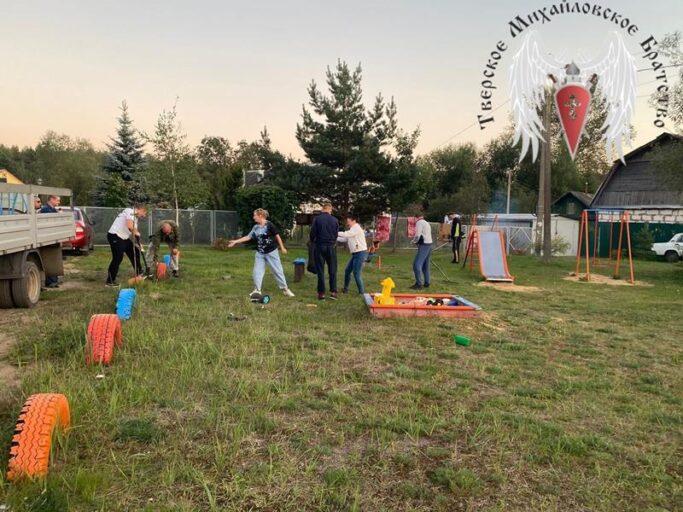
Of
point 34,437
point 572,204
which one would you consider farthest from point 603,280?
point 572,204

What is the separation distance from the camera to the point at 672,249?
76.7ft

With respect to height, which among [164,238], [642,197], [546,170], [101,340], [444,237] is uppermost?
[546,170]

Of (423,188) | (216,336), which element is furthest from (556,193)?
(216,336)

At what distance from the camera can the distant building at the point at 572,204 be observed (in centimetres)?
3665

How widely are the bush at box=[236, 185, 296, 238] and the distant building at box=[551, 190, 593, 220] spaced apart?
76.5 ft

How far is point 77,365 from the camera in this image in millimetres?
4676

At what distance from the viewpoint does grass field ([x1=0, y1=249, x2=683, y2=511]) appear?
278 cm

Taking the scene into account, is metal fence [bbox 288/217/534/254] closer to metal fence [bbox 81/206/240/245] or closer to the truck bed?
metal fence [bbox 81/206/240/245]

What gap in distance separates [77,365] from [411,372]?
3196 mm

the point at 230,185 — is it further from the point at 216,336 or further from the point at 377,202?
the point at 216,336

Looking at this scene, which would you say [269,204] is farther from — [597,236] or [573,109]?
[597,236]

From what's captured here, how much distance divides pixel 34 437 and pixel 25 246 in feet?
19.1

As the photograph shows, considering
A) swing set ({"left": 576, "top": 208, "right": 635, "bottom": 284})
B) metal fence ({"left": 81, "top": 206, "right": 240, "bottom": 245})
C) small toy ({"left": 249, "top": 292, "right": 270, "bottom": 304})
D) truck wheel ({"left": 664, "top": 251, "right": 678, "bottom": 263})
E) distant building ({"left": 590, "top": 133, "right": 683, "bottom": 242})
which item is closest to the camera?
small toy ({"left": 249, "top": 292, "right": 270, "bottom": 304})

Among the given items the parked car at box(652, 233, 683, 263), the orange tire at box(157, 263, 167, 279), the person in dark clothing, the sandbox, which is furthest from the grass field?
the parked car at box(652, 233, 683, 263)
